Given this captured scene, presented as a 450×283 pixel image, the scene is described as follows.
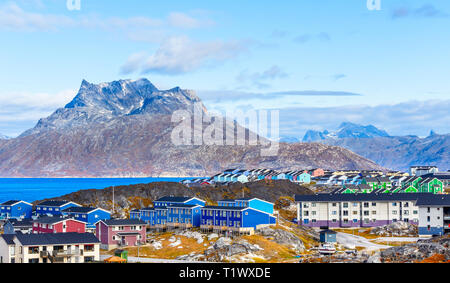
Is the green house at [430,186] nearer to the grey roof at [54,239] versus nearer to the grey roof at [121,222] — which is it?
the grey roof at [121,222]

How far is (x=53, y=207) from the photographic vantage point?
10338 cm

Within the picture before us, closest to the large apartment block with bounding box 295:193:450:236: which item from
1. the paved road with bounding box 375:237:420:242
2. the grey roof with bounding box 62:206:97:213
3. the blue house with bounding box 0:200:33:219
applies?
the paved road with bounding box 375:237:420:242

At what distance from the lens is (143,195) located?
13238 cm

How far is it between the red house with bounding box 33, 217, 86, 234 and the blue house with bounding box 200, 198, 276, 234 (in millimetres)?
18236

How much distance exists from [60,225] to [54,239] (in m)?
19.8

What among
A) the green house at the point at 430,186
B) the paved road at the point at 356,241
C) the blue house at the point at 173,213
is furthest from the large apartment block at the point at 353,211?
the green house at the point at 430,186

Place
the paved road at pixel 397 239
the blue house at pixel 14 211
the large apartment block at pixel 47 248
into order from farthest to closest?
the blue house at pixel 14 211 → the paved road at pixel 397 239 → the large apartment block at pixel 47 248

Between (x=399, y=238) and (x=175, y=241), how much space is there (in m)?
35.2

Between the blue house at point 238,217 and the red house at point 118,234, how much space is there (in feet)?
35.8

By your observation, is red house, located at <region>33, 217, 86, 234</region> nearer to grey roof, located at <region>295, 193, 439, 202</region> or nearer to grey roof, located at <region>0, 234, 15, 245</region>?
grey roof, located at <region>0, 234, 15, 245</region>

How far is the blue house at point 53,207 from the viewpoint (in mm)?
→ 102438
